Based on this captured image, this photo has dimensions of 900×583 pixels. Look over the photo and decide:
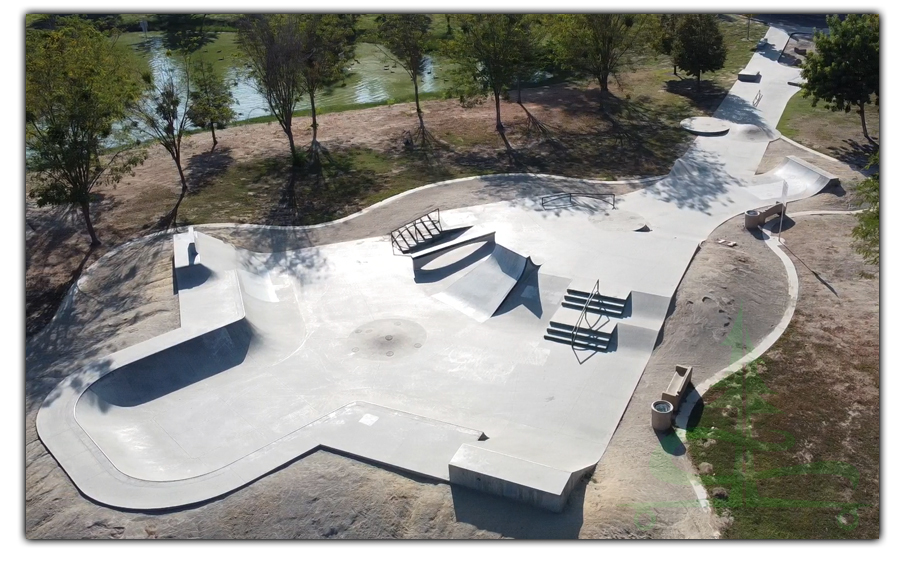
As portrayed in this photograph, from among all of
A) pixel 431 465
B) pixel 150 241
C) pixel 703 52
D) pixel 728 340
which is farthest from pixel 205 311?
pixel 703 52

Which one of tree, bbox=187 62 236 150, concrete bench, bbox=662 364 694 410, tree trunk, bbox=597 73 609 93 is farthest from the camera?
tree trunk, bbox=597 73 609 93

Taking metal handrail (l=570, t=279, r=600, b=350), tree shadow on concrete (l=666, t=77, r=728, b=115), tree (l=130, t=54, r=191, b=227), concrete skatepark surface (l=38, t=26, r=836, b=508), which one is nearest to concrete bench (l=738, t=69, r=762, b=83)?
tree shadow on concrete (l=666, t=77, r=728, b=115)

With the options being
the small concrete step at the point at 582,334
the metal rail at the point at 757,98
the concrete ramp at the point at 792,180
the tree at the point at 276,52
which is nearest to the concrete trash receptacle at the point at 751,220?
the concrete ramp at the point at 792,180

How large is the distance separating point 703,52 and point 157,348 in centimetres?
3555

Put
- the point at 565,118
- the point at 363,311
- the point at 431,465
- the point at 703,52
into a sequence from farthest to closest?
the point at 703,52 < the point at 565,118 < the point at 363,311 < the point at 431,465

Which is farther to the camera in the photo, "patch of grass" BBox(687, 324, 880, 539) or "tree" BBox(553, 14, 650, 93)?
"tree" BBox(553, 14, 650, 93)

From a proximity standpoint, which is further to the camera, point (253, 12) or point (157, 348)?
point (253, 12)

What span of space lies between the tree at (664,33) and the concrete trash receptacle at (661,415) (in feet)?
108

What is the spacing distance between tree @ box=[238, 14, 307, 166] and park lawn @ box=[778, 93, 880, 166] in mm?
24043

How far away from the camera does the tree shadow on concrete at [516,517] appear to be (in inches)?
561

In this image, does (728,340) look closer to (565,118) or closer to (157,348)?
(157,348)

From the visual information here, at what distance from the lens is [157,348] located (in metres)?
20.0

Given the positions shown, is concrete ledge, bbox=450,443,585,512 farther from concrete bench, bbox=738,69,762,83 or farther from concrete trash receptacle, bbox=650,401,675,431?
concrete bench, bbox=738,69,762,83

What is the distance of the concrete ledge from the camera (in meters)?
14.5
